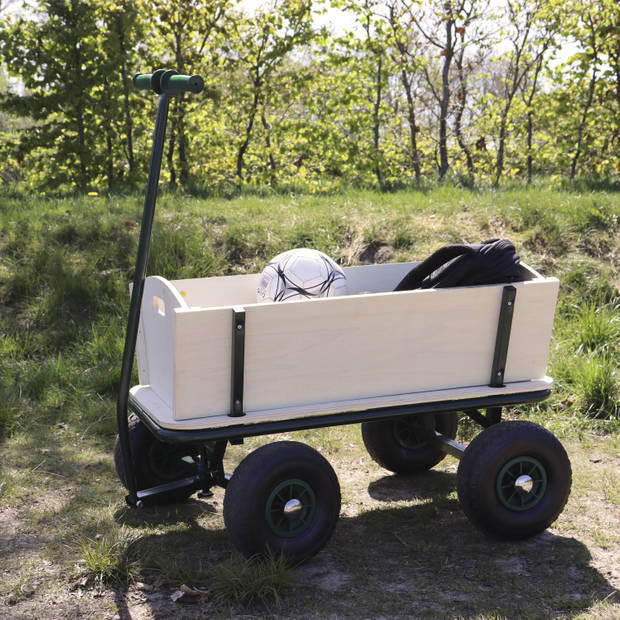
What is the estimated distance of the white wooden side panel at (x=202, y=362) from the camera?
2697 mm

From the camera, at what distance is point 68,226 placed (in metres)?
6.50

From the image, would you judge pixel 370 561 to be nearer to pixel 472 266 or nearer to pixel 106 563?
pixel 106 563

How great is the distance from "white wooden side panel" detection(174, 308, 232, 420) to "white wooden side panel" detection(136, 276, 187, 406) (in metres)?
0.05

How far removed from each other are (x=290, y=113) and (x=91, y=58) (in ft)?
13.6

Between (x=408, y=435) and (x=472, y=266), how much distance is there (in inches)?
48.5

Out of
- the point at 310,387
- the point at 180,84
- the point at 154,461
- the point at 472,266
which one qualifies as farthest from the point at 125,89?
the point at 310,387

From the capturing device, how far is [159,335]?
3.04m

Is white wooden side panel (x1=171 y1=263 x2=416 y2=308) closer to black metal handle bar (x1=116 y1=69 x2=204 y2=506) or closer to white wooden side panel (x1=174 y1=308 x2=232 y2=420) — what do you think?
black metal handle bar (x1=116 y1=69 x2=204 y2=506)

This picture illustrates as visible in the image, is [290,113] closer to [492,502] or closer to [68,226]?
[68,226]

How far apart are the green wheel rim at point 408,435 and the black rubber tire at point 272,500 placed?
1010 millimetres

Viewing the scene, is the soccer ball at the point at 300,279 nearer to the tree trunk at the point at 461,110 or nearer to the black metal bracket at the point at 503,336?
the black metal bracket at the point at 503,336

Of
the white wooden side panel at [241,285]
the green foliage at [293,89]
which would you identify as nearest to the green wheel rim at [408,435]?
the white wooden side panel at [241,285]

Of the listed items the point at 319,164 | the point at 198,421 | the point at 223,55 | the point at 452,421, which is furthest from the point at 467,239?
the point at 319,164

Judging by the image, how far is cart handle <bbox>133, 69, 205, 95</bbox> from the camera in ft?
8.57
